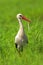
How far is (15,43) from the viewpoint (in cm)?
1091

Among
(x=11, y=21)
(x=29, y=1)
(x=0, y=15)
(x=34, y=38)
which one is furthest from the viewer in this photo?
(x=29, y=1)

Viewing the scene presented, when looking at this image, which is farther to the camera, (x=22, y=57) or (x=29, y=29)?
(x=29, y=29)

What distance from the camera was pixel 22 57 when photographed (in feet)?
30.7

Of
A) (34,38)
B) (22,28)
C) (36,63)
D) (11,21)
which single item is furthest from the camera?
(11,21)

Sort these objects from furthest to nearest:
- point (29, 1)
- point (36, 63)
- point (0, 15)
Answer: point (29, 1)
point (0, 15)
point (36, 63)

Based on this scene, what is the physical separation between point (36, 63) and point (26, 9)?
439 inches

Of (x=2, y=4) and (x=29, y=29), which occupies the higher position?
(x=29, y=29)

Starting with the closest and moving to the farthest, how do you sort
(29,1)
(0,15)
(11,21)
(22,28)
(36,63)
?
(36,63) → (22,28) → (11,21) → (0,15) → (29,1)

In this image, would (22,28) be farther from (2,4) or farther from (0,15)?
(2,4)

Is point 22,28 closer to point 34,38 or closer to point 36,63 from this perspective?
point 34,38

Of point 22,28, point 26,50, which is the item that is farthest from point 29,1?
point 26,50

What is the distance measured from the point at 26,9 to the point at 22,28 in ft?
30.0

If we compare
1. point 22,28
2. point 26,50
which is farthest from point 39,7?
point 26,50

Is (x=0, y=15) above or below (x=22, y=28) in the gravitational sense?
below
